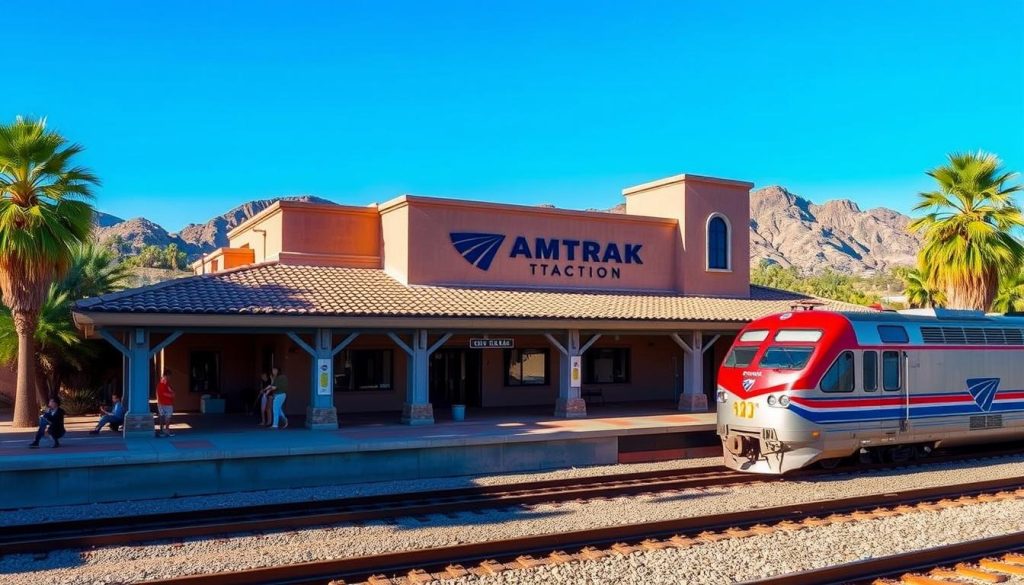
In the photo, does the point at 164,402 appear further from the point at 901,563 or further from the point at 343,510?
the point at 901,563

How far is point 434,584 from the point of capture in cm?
858

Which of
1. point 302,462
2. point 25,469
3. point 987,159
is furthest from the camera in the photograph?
point 987,159

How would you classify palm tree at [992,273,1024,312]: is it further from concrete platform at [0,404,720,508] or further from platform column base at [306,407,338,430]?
platform column base at [306,407,338,430]

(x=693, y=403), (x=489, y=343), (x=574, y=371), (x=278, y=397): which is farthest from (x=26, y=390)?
(x=693, y=403)

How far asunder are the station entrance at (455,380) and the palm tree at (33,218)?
9.44 metres

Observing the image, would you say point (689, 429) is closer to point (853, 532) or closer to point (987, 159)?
point (853, 532)

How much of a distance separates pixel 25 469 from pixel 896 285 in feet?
410

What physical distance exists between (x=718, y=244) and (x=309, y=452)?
15571 millimetres

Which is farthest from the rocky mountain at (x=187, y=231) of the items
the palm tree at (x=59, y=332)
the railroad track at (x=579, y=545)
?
the railroad track at (x=579, y=545)

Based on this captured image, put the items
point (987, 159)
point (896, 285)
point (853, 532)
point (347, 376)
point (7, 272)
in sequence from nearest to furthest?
1. point (853, 532)
2. point (7, 272)
3. point (347, 376)
4. point (987, 159)
5. point (896, 285)

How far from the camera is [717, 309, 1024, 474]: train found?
46.3 feet

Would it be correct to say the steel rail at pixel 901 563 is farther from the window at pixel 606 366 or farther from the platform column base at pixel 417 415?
the window at pixel 606 366

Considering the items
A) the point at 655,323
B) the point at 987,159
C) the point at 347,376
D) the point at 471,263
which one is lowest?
the point at 347,376

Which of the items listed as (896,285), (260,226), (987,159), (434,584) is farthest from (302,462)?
(896,285)
